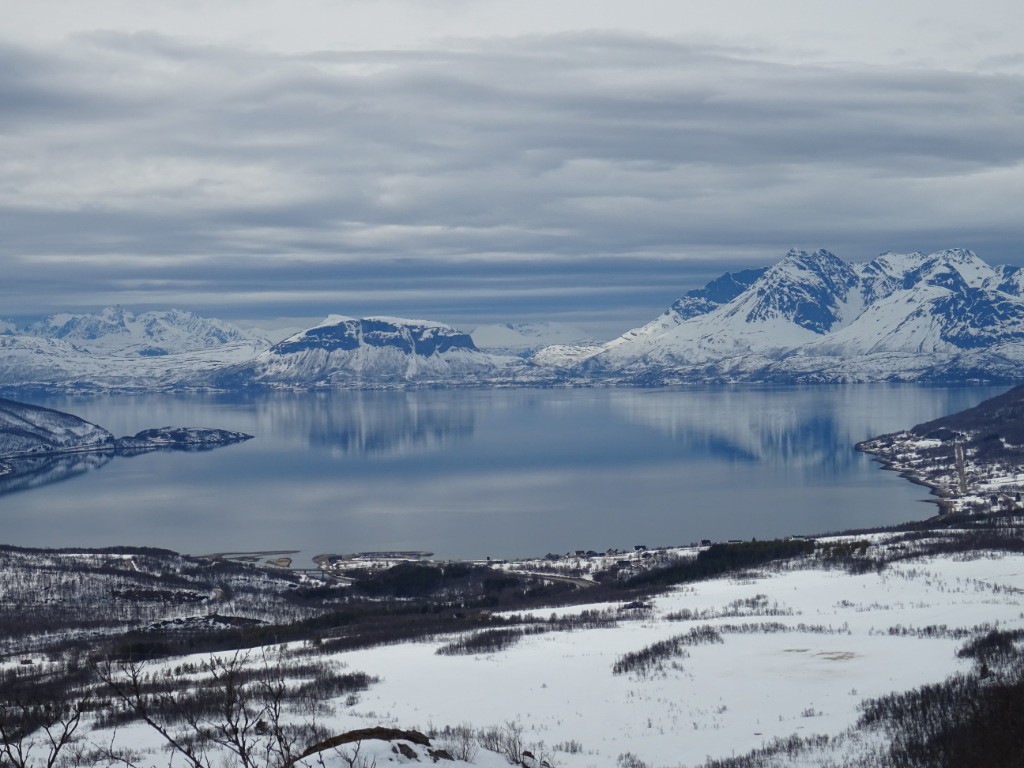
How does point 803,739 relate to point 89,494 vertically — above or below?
above

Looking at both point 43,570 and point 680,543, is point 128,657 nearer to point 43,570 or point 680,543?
point 43,570

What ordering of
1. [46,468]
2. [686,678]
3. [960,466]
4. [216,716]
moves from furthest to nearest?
[46,468] < [960,466] < [686,678] < [216,716]

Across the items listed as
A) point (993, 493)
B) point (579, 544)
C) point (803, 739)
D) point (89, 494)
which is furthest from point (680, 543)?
point (89, 494)

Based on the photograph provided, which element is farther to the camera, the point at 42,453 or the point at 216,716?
the point at 42,453

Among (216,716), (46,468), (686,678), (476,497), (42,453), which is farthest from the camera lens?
(42,453)

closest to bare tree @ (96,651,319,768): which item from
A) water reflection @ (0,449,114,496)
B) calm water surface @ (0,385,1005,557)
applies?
calm water surface @ (0,385,1005,557)

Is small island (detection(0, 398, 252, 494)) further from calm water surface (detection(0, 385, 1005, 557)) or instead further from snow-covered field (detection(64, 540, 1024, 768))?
snow-covered field (detection(64, 540, 1024, 768))

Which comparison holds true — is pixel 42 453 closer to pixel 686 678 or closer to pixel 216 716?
pixel 216 716

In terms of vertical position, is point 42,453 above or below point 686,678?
below

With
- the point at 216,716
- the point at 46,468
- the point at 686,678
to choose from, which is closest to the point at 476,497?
the point at 46,468
